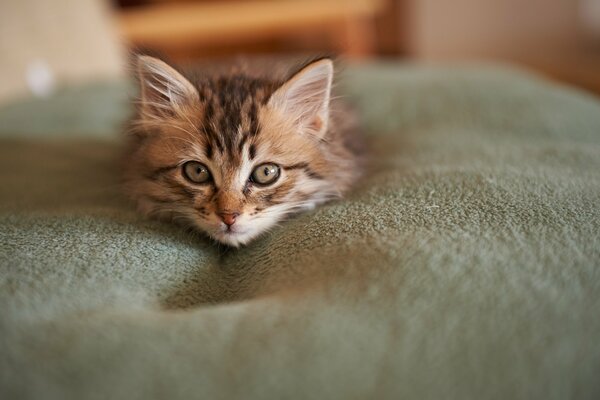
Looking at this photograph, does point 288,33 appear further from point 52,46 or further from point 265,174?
point 265,174

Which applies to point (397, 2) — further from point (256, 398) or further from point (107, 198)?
point (256, 398)

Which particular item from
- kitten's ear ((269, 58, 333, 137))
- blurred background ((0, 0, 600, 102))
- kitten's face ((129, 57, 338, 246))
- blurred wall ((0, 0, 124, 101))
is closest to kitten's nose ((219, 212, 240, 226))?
kitten's face ((129, 57, 338, 246))

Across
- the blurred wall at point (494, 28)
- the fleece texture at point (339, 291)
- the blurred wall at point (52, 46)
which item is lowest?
the blurred wall at point (494, 28)

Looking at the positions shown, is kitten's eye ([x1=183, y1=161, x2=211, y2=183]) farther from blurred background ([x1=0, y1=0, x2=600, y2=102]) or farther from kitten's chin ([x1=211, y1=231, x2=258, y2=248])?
blurred background ([x1=0, y1=0, x2=600, y2=102])

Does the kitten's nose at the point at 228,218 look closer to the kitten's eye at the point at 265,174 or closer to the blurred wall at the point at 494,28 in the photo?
the kitten's eye at the point at 265,174

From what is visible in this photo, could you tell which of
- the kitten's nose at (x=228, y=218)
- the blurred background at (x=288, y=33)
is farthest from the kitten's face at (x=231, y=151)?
the blurred background at (x=288, y=33)

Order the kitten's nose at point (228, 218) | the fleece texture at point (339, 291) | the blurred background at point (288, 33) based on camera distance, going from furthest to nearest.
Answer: the blurred background at point (288, 33), the kitten's nose at point (228, 218), the fleece texture at point (339, 291)

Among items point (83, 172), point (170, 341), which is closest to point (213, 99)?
point (83, 172)
